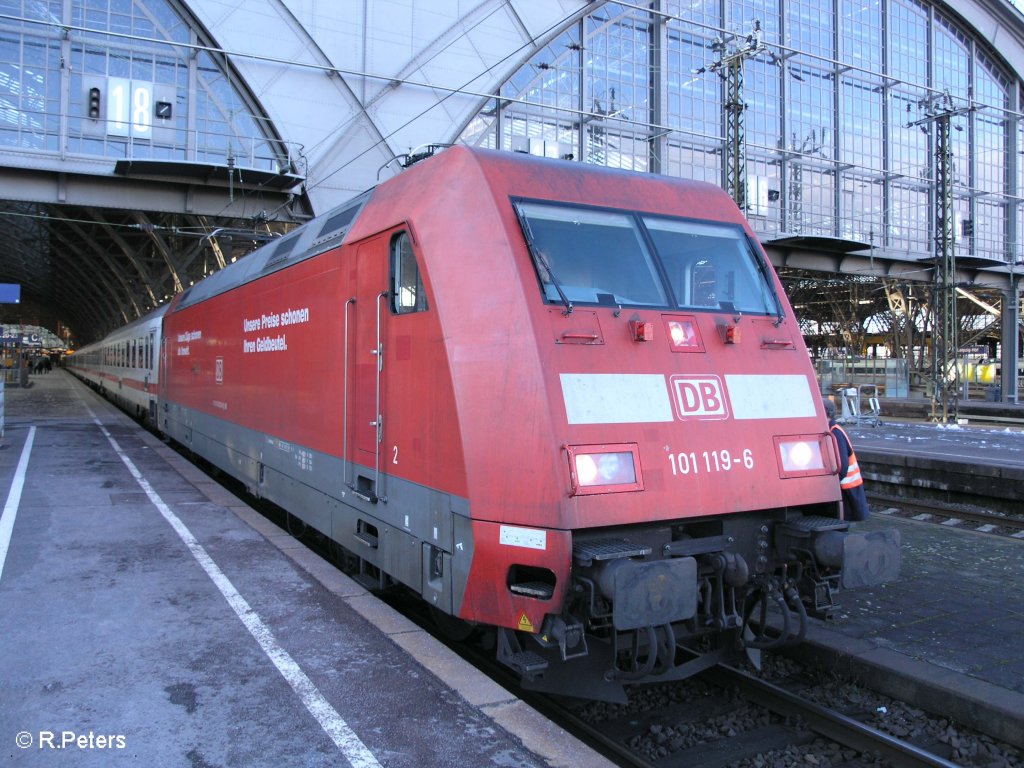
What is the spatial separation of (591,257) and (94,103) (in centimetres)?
2163

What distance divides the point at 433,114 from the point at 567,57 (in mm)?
7287

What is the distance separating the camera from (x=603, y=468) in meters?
4.18

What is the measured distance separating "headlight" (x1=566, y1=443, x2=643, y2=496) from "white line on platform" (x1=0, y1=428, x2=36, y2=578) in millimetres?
5185

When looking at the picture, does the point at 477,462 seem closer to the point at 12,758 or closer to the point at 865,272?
the point at 12,758

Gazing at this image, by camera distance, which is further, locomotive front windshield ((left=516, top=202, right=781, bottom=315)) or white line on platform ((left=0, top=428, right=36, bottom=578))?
white line on platform ((left=0, top=428, right=36, bottom=578))

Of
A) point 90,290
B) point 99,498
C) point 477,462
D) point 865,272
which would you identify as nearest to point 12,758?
point 477,462

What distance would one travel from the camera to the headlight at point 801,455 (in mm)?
4844

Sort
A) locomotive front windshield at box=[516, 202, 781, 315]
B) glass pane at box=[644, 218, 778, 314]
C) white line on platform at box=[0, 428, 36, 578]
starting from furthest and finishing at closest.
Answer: white line on platform at box=[0, 428, 36, 578] → glass pane at box=[644, 218, 778, 314] → locomotive front windshield at box=[516, 202, 781, 315]

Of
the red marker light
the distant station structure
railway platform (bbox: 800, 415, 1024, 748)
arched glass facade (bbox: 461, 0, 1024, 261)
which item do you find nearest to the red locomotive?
the red marker light

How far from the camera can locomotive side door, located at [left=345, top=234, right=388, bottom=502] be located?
5.51 meters

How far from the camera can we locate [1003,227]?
4278 centimetres

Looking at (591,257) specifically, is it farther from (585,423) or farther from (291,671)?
(291,671)

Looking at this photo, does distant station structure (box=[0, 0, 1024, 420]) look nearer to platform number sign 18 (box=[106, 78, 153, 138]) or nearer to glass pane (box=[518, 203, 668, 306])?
platform number sign 18 (box=[106, 78, 153, 138])

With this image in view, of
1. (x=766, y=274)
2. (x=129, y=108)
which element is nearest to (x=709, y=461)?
(x=766, y=274)
